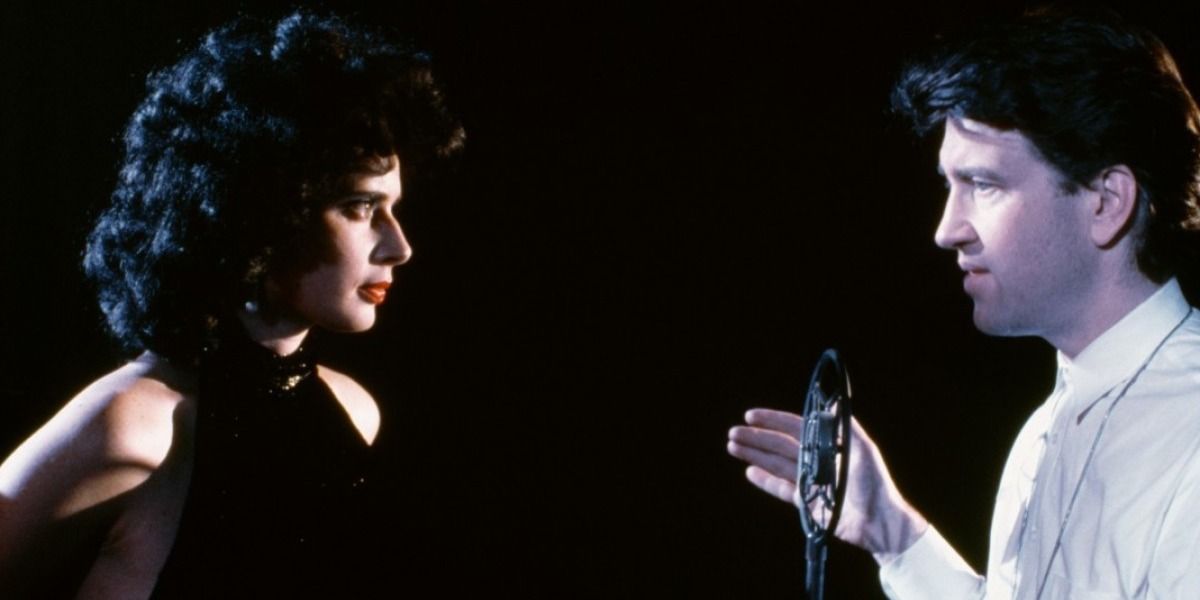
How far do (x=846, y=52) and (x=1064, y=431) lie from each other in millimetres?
1409

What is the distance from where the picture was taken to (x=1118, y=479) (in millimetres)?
1956

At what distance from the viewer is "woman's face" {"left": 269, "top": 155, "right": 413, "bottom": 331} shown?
2135 mm

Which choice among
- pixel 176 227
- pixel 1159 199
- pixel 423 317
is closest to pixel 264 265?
pixel 176 227

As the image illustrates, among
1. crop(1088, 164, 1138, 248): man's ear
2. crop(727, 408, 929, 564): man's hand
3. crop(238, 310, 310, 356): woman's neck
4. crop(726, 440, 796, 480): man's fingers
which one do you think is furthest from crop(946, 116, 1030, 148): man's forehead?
crop(238, 310, 310, 356): woman's neck

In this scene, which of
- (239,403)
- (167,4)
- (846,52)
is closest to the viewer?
(239,403)

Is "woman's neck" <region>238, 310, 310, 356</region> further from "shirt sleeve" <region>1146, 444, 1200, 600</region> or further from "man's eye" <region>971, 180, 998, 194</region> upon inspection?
"shirt sleeve" <region>1146, 444, 1200, 600</region>

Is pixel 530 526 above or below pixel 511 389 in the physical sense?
below

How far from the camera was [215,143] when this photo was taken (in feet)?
7.13

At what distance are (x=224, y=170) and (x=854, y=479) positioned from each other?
1513 millimetres

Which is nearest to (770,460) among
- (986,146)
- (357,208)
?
(986,146)

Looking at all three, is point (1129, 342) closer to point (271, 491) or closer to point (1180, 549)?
point (1180, 549)

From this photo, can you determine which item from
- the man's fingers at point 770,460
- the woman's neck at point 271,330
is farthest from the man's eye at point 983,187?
the woman's neck at point 271,330

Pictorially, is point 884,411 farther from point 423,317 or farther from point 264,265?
point 264,265

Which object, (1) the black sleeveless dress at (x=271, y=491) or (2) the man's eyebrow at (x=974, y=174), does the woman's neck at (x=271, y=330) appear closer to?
(1) the black sleeveless dress at (x=271, y=491)
